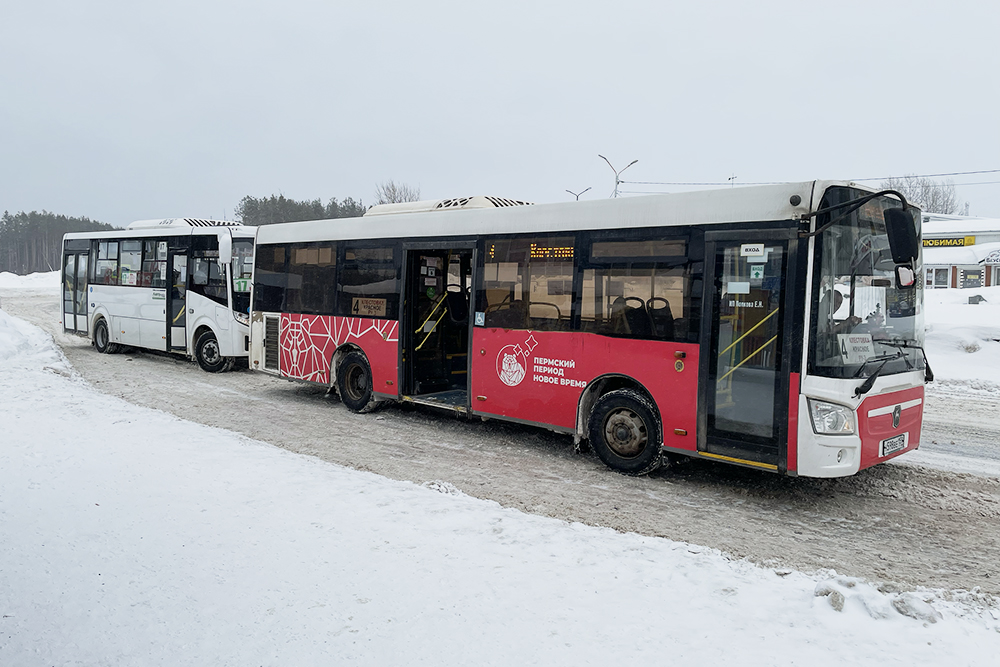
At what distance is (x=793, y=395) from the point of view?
19.2 ft

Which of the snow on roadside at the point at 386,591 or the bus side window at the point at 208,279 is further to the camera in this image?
the bus side window at the point at 208,279

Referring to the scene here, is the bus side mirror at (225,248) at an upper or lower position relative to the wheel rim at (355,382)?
upper

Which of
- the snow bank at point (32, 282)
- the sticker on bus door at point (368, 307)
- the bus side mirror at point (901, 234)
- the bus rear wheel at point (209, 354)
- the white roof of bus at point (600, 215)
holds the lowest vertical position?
the bus rear wheel at point (209, 354)

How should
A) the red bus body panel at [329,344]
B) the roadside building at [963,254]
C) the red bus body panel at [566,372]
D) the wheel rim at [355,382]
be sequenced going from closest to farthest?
the red bus body panel at [566,372], the red bus body panel at [329,344], the wheel rim at [355,382], the roadside building at [963,254]

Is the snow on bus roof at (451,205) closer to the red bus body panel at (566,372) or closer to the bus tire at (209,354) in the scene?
the red bus body panel at (566,372)

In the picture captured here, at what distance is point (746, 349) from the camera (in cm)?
616

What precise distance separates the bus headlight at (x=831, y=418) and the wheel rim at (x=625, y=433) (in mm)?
1669

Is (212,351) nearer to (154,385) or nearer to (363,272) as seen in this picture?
(154,385)

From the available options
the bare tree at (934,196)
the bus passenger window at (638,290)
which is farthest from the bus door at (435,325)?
the bare tree at (934,196)

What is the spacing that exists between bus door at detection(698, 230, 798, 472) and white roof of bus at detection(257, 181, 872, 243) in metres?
0.23

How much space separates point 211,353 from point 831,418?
40.5 ft

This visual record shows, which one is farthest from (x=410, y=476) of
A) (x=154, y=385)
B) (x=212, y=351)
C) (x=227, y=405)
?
(x=212, y=351)

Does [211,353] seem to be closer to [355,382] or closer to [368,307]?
[355,382]

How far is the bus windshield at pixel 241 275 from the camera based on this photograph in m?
14.1
